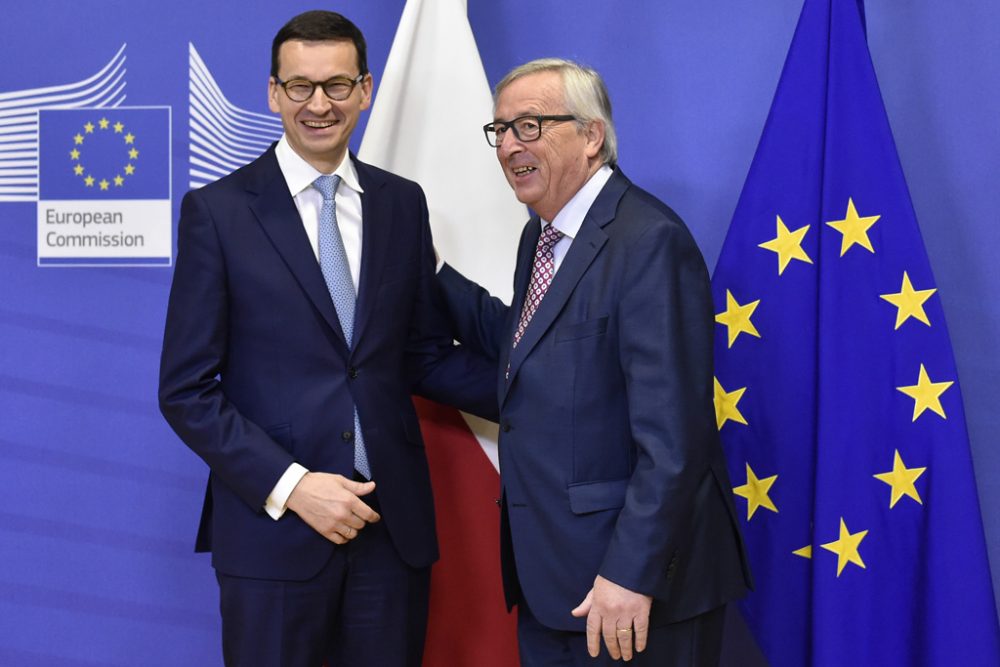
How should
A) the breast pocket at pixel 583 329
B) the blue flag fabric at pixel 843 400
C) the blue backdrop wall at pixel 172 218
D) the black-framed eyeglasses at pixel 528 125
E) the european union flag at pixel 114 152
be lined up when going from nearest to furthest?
1. the breast pocket at pixel 583 329
2. the black-framed eyeglasses at pixel 528 125
3. the blue flag fabric at pixel 843 400
4. the blue backdrop wall at pixel 172 218
5. the european union flag at pixel 114 152

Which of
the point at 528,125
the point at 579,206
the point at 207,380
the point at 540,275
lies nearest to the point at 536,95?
the point at 528,125

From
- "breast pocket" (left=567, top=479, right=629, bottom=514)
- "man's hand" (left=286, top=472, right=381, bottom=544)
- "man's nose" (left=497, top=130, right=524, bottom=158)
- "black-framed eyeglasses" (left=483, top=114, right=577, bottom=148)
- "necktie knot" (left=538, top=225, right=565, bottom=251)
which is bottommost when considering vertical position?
"man's hand" (left=286, top=472, right=381, bottom=544)

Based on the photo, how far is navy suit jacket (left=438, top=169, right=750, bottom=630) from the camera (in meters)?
1.62

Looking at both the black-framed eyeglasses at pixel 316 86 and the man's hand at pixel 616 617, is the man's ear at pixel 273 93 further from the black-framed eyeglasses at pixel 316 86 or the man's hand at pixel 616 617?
the man's hand at pixel 616 617

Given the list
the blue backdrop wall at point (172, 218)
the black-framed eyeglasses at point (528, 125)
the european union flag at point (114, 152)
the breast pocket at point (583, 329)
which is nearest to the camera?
the breast pocket at point (583, 329)

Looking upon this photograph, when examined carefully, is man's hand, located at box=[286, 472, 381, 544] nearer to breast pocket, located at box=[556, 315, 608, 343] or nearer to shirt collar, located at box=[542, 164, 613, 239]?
breast pocket, located at box=[556, 315, 608, 343]

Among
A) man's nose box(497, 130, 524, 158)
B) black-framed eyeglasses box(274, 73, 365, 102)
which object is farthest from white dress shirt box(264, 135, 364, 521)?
man's nose box(497, 130, 524, 158)

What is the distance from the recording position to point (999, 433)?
100 inches

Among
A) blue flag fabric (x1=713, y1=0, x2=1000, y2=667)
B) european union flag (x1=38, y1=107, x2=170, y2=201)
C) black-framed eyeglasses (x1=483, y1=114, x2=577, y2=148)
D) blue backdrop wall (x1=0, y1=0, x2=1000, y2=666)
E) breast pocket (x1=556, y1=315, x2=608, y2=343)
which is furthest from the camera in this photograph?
european union flag (x1=38, y1=107, x2=170, y2=201)

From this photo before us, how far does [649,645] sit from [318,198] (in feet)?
3.44

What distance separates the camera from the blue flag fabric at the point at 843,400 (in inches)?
83.7

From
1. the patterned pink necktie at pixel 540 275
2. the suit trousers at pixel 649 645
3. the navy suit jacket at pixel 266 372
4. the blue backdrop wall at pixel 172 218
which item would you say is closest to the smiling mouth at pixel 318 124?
the navy suit jacket at pixel 266 372

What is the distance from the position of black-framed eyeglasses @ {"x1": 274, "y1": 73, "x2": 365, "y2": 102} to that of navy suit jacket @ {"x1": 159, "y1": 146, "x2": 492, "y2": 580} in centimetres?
15

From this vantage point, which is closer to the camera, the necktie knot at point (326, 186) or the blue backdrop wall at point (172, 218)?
the necktie knot at point (326, 186)
